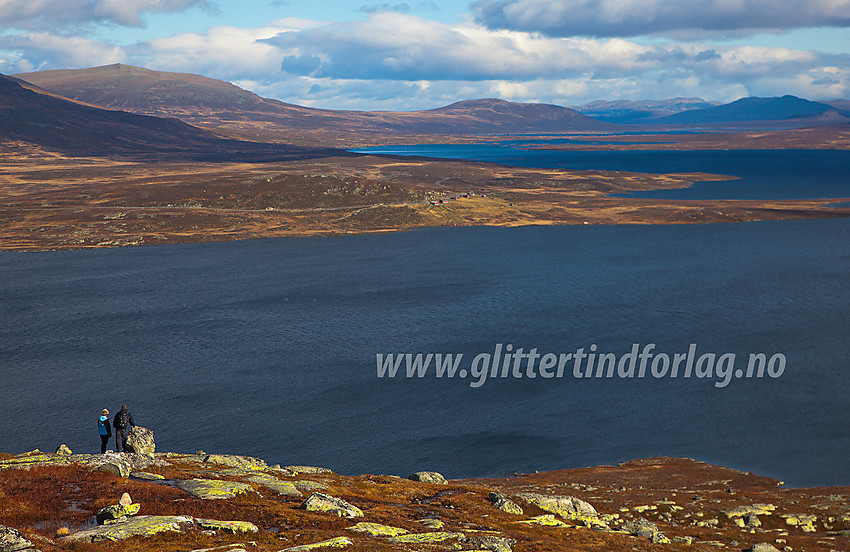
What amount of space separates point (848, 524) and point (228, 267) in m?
123

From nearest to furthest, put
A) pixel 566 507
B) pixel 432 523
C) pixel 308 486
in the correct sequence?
pixel 432 523 → pixel 308 486 → pixel 566 507

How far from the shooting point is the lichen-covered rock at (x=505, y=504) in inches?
1544

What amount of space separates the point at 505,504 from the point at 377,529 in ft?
39.4

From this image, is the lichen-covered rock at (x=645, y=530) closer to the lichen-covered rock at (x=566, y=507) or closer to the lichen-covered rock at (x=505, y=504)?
the lichen-covered rock at (x=566, y=507)

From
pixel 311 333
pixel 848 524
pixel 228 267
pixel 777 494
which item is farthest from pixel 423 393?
pixel 228 267

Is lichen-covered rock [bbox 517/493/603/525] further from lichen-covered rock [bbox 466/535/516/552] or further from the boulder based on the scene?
the boulder

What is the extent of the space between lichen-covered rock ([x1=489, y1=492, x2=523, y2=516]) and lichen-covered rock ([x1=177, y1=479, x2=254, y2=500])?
46.7 feet

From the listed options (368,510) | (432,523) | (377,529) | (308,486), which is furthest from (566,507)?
(377,529)

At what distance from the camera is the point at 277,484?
3656 cm

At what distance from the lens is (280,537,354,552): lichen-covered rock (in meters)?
24.9

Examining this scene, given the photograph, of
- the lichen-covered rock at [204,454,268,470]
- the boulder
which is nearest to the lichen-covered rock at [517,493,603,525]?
the lichen-covered rock at [204,454,268,470]

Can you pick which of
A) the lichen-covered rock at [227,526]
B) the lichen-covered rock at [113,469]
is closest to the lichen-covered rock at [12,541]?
the lichen-covered rock at [227,526]

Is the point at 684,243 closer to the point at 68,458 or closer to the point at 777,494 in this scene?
Result: the point at 777,494

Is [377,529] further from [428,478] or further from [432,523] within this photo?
[428,478]
